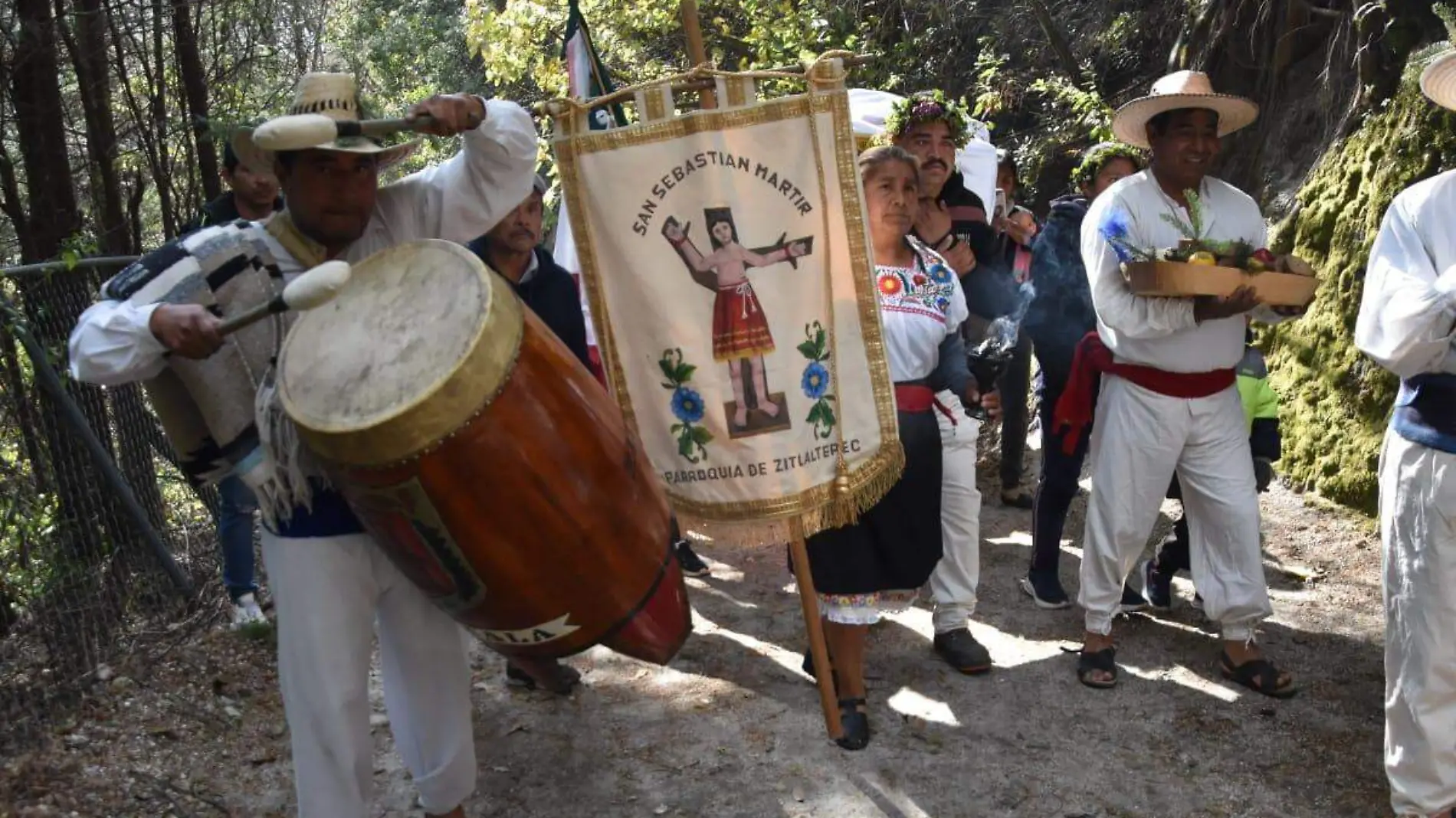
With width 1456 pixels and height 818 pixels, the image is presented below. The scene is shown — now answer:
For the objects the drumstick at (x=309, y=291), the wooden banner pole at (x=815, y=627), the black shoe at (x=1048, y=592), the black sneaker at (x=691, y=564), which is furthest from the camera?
the black sneaker at (x=691, y=564)

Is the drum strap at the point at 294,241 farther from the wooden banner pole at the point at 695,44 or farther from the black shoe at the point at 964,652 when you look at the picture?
the black shoe at the point at 964,652

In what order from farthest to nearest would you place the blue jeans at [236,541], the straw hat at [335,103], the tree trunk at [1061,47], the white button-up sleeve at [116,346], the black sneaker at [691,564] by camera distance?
the tree trunk at [1061,47] < the black sneaker at [691,564] < the blue jeans at [236,541] < the straw hat at [335,103] < the white button-up sleeve at [116,346]

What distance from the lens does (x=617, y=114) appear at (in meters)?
3.77

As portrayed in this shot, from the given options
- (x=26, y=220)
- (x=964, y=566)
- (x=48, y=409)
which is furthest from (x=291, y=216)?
(x=26, y=220)

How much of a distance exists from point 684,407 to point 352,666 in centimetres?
128

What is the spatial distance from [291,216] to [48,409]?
2229 millimetres

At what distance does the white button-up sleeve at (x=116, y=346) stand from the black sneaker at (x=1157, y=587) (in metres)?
4.01

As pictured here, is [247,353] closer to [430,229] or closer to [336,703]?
[430,229]

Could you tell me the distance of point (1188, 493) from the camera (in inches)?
171

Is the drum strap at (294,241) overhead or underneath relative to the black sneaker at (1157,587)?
overhead

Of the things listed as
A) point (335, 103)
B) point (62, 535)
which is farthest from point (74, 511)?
point (335, 103)

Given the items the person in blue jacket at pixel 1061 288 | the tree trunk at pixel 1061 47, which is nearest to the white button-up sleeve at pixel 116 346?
the person in blue jacket at pixel 1061 288

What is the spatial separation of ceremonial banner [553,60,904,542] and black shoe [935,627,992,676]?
1071 mm

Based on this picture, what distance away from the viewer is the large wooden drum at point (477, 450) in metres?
2.41
